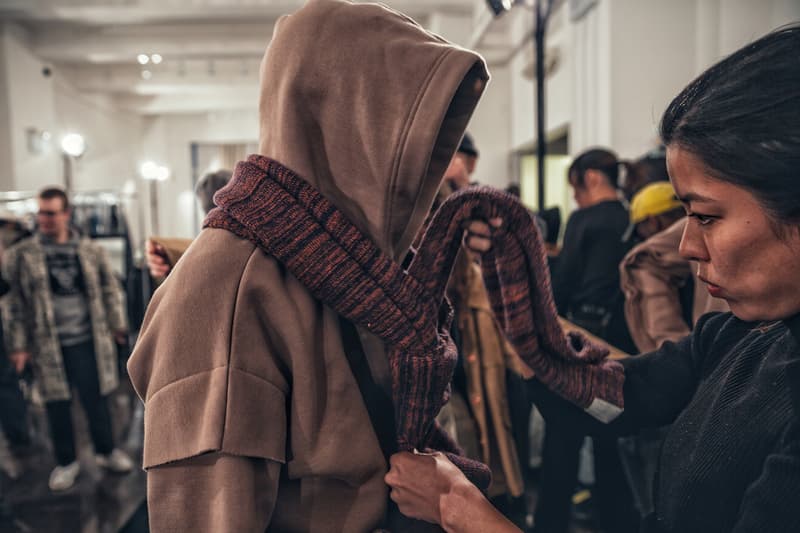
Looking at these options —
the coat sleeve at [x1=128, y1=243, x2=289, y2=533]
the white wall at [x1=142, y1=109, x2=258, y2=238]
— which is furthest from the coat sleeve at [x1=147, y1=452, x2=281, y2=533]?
the white wall at [x1=142, y1=109, x2=258, y2=238]

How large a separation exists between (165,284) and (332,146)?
0.31 metres

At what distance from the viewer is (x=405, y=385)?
935mm

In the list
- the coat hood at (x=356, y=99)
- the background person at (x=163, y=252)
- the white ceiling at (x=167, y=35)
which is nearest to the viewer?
the coat hood at (x=356, y=99)

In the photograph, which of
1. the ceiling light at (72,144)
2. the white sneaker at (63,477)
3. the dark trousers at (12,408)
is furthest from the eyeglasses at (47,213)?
the ceiling light at (72,144)

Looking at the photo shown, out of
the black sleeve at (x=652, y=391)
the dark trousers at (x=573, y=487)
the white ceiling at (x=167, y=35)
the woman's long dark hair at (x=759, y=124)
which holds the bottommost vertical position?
the dark trousers at (x=573, y=487)

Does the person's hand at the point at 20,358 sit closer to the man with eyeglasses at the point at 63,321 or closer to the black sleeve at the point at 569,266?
the man with eyeglasses at the point at 63,321

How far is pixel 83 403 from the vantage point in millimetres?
3592

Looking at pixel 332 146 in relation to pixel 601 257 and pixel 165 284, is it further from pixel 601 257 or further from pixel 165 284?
pixel 601 257

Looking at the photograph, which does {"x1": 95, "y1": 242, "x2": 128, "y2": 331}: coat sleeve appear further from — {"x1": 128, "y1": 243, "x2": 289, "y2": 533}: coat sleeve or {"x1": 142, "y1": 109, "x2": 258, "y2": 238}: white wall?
{"x1": 142, "y1": 109, "x2": 258, "y2": 238}: white wall

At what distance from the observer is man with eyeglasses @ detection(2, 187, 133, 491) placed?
342 centimetres

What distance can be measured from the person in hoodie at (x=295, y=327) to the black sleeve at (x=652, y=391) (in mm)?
425

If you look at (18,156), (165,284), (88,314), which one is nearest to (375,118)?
(165,284)

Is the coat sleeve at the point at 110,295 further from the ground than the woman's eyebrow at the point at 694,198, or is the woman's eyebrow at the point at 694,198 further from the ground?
the woman's eyebrow at the point at 694,198

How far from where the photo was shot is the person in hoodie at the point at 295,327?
791 mm
